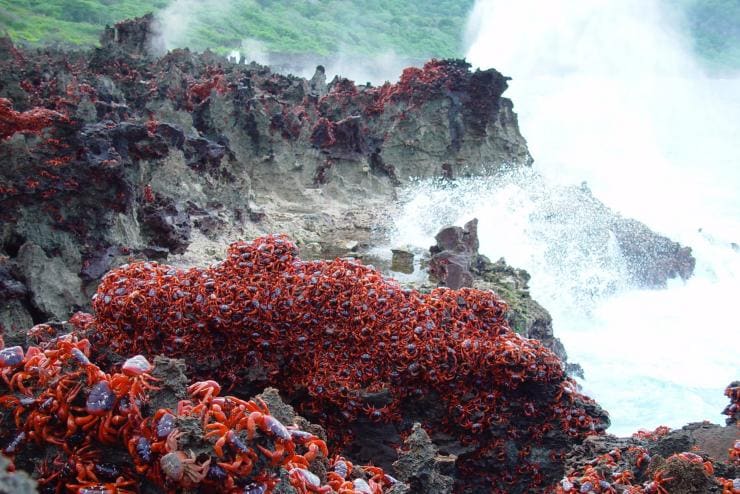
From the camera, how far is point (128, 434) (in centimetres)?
181

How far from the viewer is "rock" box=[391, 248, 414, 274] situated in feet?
27.4

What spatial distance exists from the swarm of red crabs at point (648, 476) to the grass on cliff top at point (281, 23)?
2683cm

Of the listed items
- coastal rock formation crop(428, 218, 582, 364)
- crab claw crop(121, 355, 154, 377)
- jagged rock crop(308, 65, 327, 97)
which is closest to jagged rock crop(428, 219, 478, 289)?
coastal rock formation crop(428, 218, 582, 364)

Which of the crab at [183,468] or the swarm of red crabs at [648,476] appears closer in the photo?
the crab at [183,468]

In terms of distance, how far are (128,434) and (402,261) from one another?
6.85 metres

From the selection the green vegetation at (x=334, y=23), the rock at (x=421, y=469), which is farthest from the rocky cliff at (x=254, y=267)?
the green vegetation at (x=334, y=23)

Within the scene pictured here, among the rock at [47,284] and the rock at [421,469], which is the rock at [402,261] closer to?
the rock at [47,284]

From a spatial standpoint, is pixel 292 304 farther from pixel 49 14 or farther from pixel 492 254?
pixel 49 14

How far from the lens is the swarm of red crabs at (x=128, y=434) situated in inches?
65.9

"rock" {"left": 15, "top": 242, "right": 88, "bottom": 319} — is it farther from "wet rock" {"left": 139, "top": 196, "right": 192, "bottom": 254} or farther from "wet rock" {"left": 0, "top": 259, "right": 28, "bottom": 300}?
"wet rock" {"left": 139, "top": 196, "right": 192, "bottom": 254}

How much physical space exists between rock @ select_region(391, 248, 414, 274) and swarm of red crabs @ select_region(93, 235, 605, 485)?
4.81 meters

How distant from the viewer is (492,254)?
38.2ft

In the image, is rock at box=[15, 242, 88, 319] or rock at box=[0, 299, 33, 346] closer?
rock at box=[0, 299, 33, 346]

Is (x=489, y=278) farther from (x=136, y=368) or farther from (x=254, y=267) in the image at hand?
(x=136, y=368)
